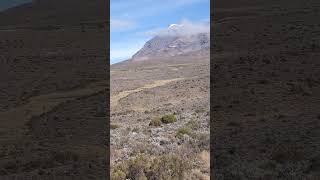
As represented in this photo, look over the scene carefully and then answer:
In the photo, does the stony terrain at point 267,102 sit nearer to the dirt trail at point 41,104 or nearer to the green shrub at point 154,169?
the green shrub at point 154,169

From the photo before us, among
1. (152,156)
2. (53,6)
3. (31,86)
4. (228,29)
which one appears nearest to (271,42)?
(228,29)

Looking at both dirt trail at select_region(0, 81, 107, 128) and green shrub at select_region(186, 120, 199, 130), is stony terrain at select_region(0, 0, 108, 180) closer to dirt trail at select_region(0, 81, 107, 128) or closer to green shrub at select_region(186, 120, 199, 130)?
dirt trail at select_region(0, 81, 107, 128)

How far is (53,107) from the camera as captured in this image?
21.0 meters

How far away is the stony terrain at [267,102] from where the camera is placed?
33.8 ft

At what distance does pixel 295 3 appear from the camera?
187ft

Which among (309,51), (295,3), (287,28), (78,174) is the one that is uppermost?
(295,3)

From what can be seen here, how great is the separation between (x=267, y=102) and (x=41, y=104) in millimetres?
10987

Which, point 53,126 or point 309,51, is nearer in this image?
point 53,126

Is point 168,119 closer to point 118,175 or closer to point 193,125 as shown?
point 193,125

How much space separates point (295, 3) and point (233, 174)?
2027 inches

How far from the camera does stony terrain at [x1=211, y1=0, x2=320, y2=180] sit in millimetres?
10297

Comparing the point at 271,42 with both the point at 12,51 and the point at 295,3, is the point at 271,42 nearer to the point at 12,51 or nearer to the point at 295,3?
the point at 295,3

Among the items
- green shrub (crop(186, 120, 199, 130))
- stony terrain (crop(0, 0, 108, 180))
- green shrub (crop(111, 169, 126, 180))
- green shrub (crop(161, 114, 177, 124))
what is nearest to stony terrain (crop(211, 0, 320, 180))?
green shrub (crop(186, 120, 199, 130))

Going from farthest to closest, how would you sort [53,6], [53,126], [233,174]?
[53,6] < [53,126] < [233,174]
